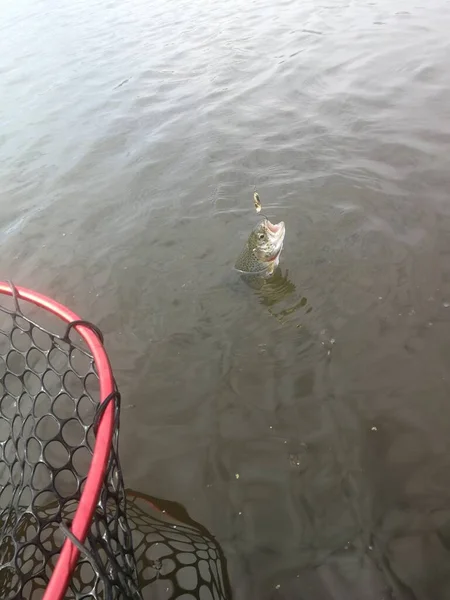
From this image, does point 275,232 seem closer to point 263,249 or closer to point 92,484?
point 263,249

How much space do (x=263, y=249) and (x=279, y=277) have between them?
45cm

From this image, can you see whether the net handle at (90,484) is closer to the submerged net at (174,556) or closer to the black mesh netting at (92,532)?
the black mesh netting at (92,532)

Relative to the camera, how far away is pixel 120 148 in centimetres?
943

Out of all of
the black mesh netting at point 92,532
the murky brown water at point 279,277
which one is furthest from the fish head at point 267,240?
the black mesh netting at point 92,532

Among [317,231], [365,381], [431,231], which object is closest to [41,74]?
[317,231]

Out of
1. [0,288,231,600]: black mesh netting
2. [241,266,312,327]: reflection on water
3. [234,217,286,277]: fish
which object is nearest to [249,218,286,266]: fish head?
[234,217,286,277]: fish

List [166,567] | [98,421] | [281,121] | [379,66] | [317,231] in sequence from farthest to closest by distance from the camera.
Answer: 1. [379,66]
2. [281,121]
3. [317,231]
4. [166,567]
5. [98,421]

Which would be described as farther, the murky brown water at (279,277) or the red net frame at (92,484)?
the murky brown water at (279,277)

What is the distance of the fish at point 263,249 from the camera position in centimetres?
532

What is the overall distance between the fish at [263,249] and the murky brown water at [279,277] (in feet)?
0.78

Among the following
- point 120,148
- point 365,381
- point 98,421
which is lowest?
point 365,381

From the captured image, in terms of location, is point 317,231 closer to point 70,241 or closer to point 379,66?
point 70,241

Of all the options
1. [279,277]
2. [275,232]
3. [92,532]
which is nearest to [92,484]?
[92,532]

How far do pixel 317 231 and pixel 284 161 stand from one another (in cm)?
214
